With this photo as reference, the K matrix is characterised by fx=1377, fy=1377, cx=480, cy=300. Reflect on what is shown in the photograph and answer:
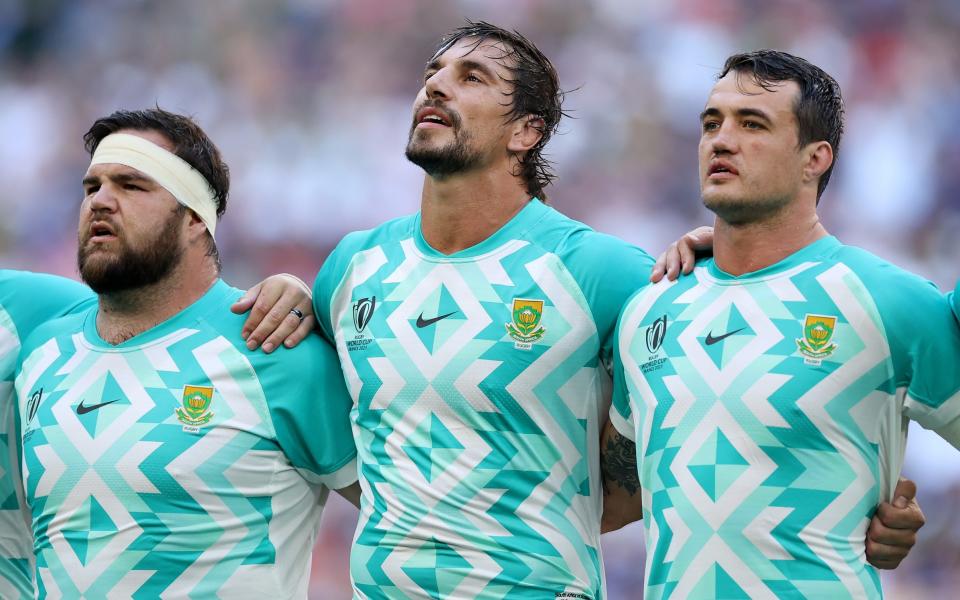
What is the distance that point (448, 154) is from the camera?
4727mm

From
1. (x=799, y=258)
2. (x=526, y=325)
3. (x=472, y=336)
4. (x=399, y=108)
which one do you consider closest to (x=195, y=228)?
(x=472, y=336)

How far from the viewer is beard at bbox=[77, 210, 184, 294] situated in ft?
16.0

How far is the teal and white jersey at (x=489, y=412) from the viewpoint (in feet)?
14.2

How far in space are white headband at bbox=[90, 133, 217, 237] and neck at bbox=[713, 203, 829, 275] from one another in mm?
2030

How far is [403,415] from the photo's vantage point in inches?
176

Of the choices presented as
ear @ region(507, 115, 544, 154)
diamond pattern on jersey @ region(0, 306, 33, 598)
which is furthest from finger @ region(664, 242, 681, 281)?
diamond pattern on jersey @ region(0, 306, 33, 598)

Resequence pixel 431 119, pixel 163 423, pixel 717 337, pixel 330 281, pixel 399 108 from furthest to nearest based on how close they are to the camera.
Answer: pixel 399 108 → pixel 330 281 → pixel 431 119 → pixel 163 423 → pixel 717 337

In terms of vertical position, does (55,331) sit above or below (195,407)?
above

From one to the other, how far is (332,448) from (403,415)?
1.43 ft

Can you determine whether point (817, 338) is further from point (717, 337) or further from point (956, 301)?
point (956, 301)

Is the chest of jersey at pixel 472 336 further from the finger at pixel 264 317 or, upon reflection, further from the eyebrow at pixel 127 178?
the eyebrow at pixel 127 178

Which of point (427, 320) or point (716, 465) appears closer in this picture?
point (716, 465)

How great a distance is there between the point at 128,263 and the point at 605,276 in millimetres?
1699

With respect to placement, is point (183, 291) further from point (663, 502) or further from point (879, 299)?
point (879, 299)
